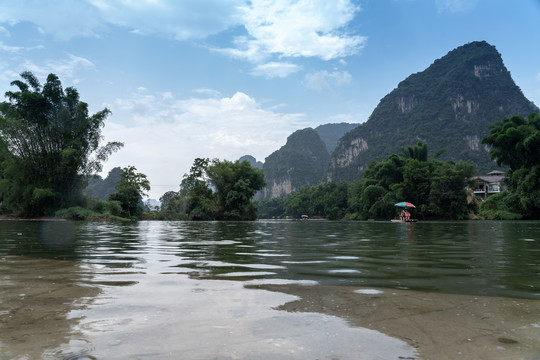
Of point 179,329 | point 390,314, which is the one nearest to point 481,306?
point 390,314

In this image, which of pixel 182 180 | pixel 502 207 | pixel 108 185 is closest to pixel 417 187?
pixel 502 207

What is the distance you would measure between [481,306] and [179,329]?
226cm

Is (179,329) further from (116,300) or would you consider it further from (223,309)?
(116,300)

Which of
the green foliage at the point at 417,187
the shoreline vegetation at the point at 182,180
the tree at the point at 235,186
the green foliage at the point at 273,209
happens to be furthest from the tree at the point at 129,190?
the green foliage at the point at 273,209

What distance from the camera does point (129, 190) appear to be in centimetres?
4428

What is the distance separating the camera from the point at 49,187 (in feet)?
105

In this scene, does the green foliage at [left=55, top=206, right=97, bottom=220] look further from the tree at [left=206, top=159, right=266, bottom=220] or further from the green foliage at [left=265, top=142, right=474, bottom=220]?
the green foliage at [left=265, top=142, right=474, bottom=220]

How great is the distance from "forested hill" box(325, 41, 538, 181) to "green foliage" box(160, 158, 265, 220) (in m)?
94.7

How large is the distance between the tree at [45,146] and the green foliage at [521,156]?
145ft

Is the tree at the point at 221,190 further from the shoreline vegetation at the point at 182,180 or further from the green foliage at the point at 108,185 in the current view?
the green foliage at the point at 108,185

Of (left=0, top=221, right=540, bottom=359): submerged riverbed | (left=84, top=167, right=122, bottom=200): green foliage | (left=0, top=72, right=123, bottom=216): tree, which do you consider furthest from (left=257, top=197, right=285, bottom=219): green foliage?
(left=0, top=221, right=540, bottom=359): submerged riverbed

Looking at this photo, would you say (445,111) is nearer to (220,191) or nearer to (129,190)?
(220,191)

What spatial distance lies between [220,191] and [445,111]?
13169cm

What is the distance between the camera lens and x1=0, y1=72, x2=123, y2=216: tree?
3066 centimetres
